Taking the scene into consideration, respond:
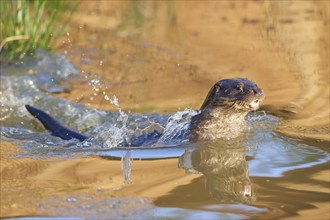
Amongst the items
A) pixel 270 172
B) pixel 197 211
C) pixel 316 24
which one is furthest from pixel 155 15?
pixel 197 211

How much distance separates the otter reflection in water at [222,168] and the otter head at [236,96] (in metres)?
0.20

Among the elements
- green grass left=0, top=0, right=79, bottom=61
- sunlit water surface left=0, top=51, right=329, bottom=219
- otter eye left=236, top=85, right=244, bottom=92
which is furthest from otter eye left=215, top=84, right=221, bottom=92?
green grass left=0, top=0, right=79, bottom=61

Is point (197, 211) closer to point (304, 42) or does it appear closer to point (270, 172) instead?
point (270, 172)

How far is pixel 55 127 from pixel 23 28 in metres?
2.08

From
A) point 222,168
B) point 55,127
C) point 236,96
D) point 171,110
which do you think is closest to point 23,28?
point 171,110

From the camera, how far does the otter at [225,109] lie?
4531 mm

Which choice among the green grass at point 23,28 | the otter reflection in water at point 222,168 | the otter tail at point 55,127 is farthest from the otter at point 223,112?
the green grass at point 23,28

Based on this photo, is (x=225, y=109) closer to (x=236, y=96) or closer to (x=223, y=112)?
(x=223, y=112)

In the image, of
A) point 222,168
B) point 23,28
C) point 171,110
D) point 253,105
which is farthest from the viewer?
point 23,28

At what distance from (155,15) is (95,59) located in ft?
4.53

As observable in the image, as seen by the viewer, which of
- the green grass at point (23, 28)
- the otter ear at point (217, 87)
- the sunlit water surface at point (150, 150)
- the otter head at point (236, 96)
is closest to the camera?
the sunlit water surface at point (150, 150)

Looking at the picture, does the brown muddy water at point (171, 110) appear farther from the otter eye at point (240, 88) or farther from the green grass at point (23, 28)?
the otter eye at point (240, 88)

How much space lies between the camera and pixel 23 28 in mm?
7223

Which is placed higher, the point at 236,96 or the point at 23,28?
the point at 23,28
